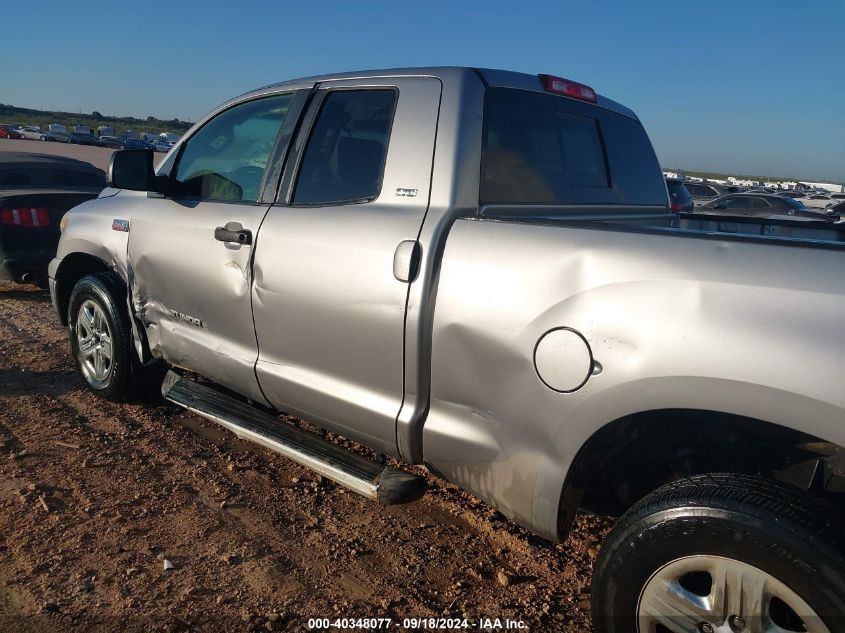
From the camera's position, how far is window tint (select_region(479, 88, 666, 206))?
282 centimetres

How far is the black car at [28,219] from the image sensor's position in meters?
7.35

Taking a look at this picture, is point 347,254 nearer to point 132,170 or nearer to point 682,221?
point 132,170

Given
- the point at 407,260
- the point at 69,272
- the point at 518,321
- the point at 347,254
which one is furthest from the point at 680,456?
the point at 69,272

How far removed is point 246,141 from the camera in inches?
143

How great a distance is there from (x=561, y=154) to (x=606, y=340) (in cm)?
147

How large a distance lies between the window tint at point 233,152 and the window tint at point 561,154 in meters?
1.17

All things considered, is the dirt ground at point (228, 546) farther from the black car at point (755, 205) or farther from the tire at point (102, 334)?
the black car at point (755, 205)

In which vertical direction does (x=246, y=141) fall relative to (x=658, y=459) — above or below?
above

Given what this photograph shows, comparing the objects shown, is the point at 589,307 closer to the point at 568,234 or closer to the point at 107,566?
the point at 568,234

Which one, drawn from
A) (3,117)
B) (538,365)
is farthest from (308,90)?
(3,117)

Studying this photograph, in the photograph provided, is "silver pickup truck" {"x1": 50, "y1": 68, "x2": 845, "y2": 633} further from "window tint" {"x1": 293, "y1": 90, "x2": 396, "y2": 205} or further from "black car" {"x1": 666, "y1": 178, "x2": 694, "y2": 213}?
"black car" {"x1": 666, "y1": 178, "x2": 694, "y2": 213}

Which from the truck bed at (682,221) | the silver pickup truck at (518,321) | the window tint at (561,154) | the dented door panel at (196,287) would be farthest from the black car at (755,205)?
the dented door panel at (196,287)

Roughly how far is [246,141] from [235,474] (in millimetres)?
1796

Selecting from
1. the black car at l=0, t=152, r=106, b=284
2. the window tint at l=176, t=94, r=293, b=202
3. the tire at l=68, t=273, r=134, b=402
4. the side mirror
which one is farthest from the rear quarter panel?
the black car at l=0, t=152, r=106, b=284
